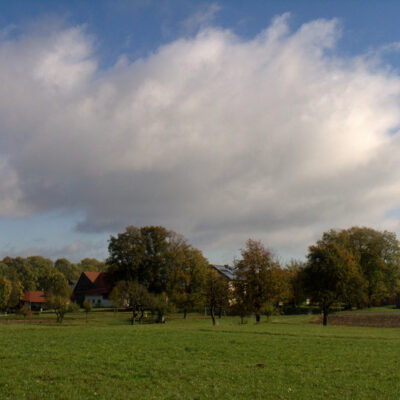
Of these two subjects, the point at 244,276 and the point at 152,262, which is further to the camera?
the point at 152,262

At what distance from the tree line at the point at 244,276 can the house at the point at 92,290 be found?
13.8 metres

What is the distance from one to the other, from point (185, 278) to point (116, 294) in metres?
15.6

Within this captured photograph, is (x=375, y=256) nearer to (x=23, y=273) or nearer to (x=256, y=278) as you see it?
(x=256, y=278)

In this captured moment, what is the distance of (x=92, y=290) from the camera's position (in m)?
114

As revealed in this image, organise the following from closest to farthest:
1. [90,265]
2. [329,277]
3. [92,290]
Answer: [329,277] < [92,290] < [90,265]

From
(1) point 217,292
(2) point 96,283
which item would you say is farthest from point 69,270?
(1) point 217,292

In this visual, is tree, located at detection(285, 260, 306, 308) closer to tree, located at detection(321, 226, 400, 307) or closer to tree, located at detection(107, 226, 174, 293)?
tree, located at detection(321, 226, 400, 307)

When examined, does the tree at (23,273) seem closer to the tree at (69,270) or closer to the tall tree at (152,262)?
the tree at (69,270)

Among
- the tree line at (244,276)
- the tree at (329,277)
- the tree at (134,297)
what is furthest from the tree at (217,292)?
the tree at (329,277)

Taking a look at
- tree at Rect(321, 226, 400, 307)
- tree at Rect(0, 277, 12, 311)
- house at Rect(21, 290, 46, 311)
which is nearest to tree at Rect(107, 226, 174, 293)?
tree at Rect(0, 277, 12, 311)

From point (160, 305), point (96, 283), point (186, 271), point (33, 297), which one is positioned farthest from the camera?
point (96, 283)

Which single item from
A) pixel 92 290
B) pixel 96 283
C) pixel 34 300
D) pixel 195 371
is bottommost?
pixel 34 300

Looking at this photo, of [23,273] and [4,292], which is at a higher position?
[23,273]

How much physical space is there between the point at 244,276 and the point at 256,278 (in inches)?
71.8
